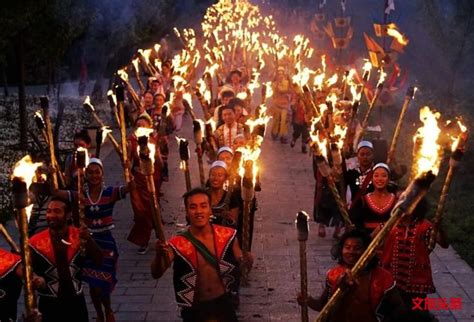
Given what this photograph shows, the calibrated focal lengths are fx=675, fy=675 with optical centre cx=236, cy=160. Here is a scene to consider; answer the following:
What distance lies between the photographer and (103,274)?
6.14 metres

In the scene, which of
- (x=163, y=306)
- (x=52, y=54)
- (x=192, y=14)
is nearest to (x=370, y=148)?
(x=163, y=306)

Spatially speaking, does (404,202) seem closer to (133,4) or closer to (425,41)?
(133,4)

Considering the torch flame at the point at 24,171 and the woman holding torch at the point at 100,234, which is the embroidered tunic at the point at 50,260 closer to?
the woman holding torch at the point at 100,234

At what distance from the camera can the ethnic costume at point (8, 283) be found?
15.2ft

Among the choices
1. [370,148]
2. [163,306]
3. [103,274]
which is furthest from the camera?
[370,148]

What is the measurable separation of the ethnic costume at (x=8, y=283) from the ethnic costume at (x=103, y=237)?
1423 millimetres

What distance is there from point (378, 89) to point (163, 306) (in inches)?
127

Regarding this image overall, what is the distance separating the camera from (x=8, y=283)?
15.2 feet

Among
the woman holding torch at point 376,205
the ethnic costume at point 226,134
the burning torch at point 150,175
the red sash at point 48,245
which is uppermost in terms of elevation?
the ethnic costume at point 226,134

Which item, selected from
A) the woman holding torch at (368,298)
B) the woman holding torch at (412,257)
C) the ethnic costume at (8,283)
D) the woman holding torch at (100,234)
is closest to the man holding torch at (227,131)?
the woman holding torch at (100,234)

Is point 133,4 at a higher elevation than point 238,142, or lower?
higher

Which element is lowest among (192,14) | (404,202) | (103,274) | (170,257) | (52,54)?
(103,274)

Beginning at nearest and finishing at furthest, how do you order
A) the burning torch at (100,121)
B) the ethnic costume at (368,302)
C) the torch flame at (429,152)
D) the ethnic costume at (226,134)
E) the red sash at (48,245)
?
the torch flame at (429,152)
the ethnic costume at (368,302)
the red sash at (48,245)
the burning torch at (100,121)
the ethnic costume at (226,134)

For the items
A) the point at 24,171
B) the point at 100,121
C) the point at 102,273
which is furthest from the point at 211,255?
the point at 100,121
